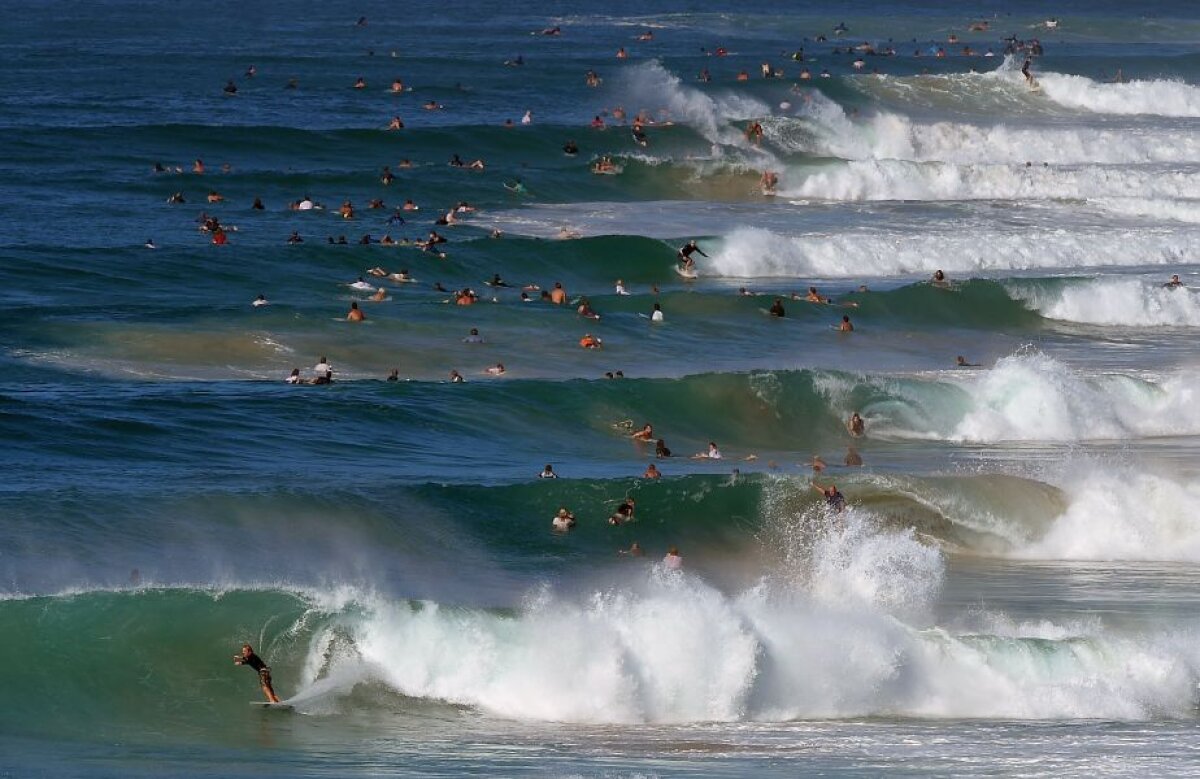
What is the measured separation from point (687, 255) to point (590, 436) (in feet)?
53.5

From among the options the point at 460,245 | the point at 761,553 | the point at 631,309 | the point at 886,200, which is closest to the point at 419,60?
the point at 886,200

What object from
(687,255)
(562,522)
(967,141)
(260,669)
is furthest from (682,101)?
(260,669)

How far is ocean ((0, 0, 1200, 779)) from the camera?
18.8 meters

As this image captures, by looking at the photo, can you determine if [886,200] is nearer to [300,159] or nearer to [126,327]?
[300,159]

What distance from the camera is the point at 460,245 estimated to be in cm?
4612

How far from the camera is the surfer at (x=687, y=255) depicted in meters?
46.8

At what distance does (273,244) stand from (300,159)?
14.6 m


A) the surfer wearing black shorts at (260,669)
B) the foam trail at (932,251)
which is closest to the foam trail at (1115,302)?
the foam trail at (932,251)

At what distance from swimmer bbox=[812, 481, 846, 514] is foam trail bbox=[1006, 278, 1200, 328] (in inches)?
746

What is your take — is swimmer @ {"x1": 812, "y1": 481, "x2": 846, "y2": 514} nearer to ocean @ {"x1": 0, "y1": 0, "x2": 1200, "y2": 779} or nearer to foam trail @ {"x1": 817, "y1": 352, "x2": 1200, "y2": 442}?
ocean @ {"x1": 0, "y1": 0, "x2": 1200, "y2": 779}

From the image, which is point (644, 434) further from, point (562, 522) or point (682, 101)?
point (682, 101)

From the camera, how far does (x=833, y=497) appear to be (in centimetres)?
2638

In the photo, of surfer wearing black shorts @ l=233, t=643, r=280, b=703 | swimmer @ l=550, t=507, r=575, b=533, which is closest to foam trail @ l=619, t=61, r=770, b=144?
swimmer @ l=550, t=507, r=575, b=533

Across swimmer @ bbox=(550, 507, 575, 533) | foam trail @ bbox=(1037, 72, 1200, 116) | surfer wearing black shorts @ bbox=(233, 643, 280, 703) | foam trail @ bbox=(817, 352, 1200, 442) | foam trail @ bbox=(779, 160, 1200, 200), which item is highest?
foam trail @ bbox=(1037, 72, 1200, 116)
